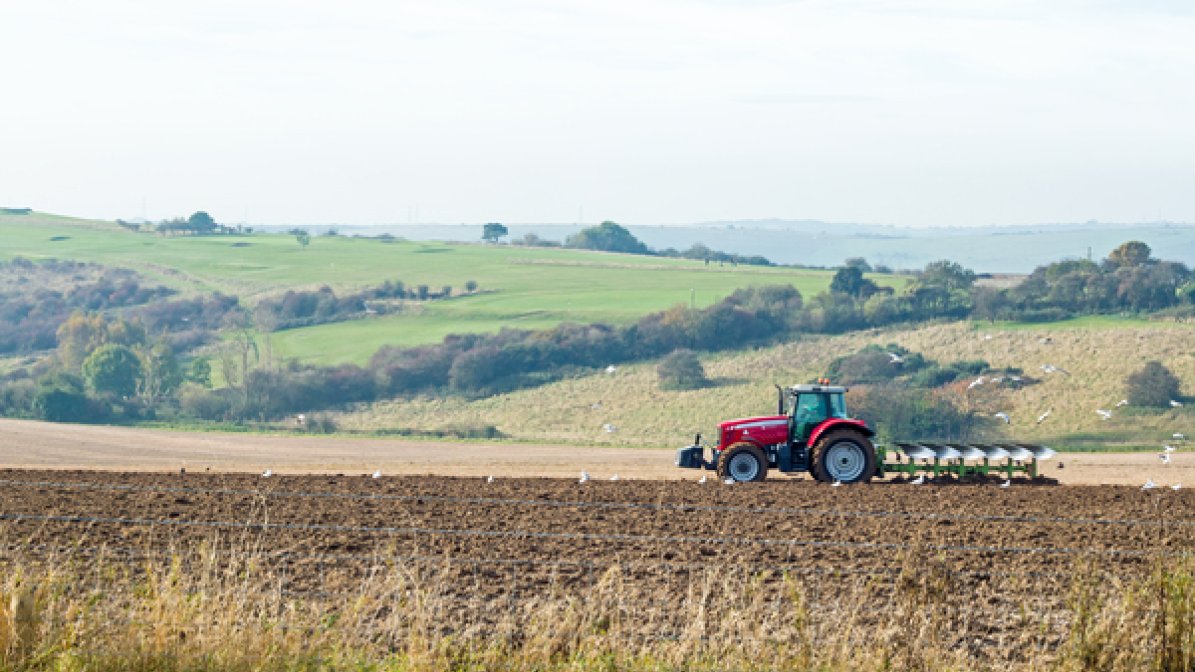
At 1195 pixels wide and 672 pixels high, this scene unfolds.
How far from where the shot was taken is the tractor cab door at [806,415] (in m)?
23.3

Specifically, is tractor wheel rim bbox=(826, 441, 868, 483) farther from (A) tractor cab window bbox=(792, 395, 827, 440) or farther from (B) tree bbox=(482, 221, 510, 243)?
(B) tree bbox=(482, 221, 510, 243)

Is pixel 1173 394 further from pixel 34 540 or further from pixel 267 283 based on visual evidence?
pixel 267 283

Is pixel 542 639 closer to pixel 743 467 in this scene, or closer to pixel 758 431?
pixel 743 467

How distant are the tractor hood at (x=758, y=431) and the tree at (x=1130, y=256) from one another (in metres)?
56.9

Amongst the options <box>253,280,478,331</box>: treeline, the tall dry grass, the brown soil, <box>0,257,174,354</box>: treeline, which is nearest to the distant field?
<box>253,280,478,331</box>: treeline

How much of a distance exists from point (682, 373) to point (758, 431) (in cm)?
3165

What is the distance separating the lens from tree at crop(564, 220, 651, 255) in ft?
420

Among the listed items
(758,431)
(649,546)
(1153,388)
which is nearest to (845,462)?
(758,431)

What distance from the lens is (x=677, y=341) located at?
2434 inches

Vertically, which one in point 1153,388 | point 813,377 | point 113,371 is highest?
point 1153,388

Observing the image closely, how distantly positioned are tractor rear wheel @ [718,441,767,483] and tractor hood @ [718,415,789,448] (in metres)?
0.33

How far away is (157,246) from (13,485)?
3619 inches

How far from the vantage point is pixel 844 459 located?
22.8m

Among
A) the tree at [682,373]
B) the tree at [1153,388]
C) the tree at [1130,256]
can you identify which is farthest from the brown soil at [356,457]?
the tree at [1130,256]
